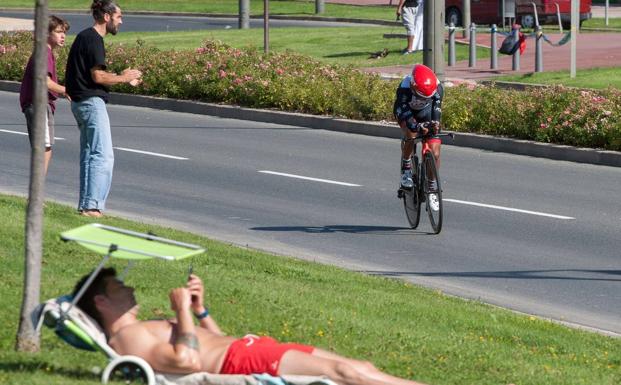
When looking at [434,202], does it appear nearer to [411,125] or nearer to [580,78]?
[411,125]

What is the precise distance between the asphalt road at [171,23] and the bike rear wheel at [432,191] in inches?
1129

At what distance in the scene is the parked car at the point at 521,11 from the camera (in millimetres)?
39531

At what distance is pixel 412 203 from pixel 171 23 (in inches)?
1349

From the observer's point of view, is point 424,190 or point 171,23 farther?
point 171,23

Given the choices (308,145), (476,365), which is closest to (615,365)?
(476,365)

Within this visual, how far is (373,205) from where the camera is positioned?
14.4m

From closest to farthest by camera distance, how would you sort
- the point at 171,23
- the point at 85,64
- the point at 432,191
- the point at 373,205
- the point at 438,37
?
the point at 85,64 → the point at 432,191 → the point at 373,205 → the point at 438,37 → the point at 171,23

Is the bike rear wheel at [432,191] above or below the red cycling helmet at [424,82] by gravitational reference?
below

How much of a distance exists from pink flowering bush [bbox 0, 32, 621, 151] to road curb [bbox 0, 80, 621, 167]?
12.3 inches

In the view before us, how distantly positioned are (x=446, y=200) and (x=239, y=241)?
3.25m

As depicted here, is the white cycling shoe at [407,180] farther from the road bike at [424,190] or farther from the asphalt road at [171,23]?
the asphalt road at [171,23]

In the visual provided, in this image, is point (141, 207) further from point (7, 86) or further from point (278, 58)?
point (7, 86)

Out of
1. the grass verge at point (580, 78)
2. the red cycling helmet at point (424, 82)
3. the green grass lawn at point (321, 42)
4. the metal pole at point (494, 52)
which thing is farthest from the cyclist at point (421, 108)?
the green grass lawn at point (321, 42)

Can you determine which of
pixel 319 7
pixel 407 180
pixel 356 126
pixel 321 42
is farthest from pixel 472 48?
pixel 319 7
